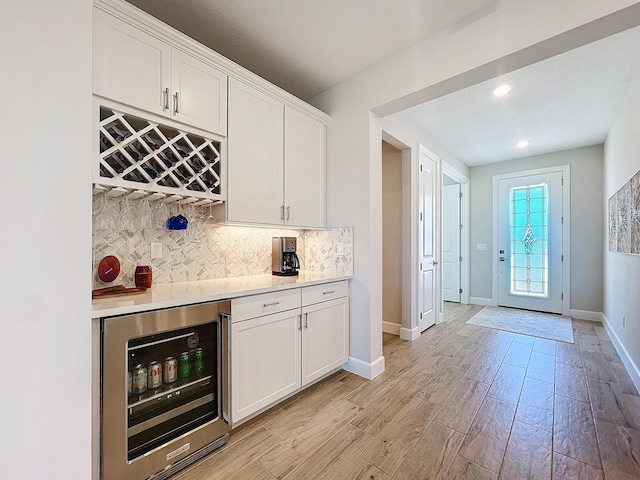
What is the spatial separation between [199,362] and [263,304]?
49cm

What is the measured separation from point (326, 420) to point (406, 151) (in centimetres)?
306

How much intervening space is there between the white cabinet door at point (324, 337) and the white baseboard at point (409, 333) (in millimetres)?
1257

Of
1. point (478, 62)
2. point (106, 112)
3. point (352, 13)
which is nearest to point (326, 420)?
point (106, 112)

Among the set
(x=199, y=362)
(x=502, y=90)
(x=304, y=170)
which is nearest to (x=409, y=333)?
(x=304, y=170)

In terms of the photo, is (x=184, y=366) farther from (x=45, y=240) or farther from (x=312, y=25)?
(x=312, y=25)

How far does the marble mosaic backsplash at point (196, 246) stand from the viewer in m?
1.80

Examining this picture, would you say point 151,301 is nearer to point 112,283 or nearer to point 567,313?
point 112,283

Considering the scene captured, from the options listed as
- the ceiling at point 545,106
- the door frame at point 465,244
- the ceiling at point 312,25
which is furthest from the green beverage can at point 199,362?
the door frame at point 465,244

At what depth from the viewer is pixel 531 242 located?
16.3 feet

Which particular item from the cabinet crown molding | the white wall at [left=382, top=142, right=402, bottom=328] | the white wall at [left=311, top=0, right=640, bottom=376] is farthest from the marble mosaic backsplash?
the white wall at [left=382, top=142, right=402, bottom=328]

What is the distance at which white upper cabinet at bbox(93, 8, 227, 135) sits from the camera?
147cm

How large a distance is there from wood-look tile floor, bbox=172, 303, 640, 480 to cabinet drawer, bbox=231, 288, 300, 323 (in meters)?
0.75

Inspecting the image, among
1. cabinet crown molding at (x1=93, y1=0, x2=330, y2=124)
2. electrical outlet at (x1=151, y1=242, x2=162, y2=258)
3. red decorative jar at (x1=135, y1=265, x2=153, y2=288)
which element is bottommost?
red decorative jar at (x1=135, y1=265, x2=153, y2=288)

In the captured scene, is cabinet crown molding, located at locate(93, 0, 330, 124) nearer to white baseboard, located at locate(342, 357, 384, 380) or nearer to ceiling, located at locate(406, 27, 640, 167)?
ceiling, located at locate(406, 27, 640, 167)
